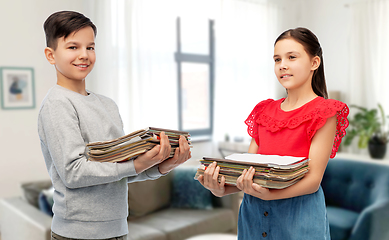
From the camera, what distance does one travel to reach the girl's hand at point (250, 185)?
36.2 inches

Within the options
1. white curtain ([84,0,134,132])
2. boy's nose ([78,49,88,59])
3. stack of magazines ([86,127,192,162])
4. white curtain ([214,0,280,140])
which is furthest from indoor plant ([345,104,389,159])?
boy's nose ([78,49,88,59])

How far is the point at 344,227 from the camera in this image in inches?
97.5

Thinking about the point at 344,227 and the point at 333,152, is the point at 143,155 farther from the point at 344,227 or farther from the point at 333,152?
the point at 344,227

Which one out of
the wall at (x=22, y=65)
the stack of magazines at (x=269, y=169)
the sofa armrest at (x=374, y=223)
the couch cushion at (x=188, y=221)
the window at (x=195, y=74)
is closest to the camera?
the stack of magazines at (x=269, y=169)

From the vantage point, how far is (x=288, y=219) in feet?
3.31

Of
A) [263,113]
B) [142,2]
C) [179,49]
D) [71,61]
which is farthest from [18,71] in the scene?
[263,113]

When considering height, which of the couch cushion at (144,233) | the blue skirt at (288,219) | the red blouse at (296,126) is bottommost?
the couch cushion at (144,233)

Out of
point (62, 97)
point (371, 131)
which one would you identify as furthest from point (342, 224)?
point (371, 131)

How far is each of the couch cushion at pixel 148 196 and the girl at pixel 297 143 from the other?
1.88 meters

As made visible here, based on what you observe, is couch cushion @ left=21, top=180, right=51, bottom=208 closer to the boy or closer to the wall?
the wall

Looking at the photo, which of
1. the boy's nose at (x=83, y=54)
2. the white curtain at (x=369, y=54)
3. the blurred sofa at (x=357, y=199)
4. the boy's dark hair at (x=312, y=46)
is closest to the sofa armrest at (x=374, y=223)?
the blurred sofa at (x=357, y=199)

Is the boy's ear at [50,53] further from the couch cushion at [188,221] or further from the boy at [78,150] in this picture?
the couch cushion at [188,221]

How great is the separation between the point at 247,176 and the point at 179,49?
386cm

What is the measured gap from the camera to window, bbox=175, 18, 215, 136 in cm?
467
